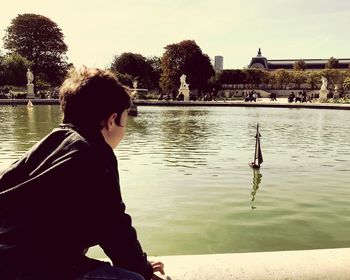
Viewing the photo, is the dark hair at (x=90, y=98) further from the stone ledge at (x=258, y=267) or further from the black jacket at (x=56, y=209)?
the stone ledge at (x=258, y=267)

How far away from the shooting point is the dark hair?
182 centimetres

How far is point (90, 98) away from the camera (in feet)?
5.99

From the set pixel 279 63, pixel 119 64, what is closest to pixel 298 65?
pixel 279 63

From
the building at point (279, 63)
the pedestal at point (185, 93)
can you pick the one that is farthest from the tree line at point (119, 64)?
the building at point (279, 63)

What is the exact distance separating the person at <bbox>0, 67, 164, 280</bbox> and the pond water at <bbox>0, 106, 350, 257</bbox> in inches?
146

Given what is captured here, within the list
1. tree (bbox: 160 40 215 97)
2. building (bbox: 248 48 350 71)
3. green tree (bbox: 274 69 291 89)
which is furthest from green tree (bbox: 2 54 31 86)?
Result: building (bbox: 248 48 350 71)

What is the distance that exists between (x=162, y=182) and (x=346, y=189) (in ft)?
13.0

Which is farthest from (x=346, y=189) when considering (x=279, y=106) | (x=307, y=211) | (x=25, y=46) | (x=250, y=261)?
(x=25, y=46)

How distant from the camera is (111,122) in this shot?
190 cm

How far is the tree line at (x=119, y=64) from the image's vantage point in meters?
63.7

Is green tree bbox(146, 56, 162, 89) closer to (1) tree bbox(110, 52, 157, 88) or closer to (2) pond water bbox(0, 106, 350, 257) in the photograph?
(1) tree bbox(110, 52, 157, 88)

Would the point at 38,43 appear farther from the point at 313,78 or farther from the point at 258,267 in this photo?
the point at 258,267

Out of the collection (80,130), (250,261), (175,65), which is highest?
(175,65)

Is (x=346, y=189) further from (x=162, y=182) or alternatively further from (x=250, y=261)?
(x=250, y=261)
